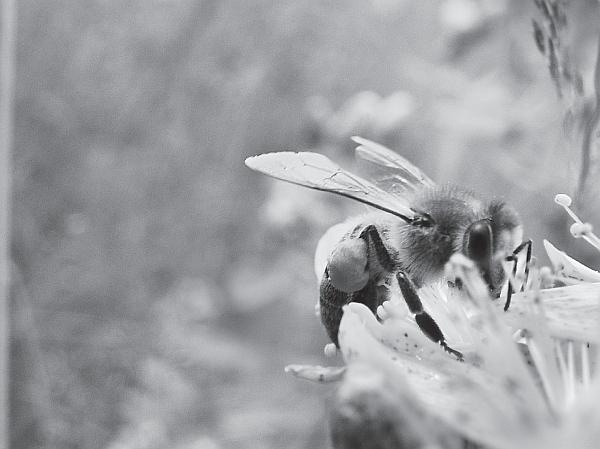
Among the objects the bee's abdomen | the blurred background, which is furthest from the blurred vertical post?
the bee's abdomen

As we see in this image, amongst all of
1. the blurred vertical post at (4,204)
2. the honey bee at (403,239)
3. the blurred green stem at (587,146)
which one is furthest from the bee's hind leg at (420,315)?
the blurred vertical post at (4,204)

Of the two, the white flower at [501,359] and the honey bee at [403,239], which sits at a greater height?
the honey bee at [403,239]

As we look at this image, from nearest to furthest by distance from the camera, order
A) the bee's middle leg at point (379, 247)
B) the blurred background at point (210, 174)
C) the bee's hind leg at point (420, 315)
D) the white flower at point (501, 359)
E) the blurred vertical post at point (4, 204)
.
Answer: the white flower at point (501, 359) → the bee's hind leg at point (420, 315) → the bee's middle leg at point (379, 247) → the blurred vertical post at point (4, 204) → the blurred background at point (210, 174)

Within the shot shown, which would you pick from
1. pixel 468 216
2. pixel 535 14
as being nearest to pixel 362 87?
pixel 535 14

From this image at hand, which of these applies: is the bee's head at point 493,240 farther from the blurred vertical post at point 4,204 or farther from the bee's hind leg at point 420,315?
the blurred vertical post at point 4,204

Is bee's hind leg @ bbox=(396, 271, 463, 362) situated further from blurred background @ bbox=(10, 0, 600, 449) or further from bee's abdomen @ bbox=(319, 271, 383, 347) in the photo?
blurred background @ bbox=(10, 0, 600, 449)

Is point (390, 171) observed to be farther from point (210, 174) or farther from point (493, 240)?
point (210, 174)

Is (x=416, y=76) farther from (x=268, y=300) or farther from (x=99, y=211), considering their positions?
(x=99, y=211)
